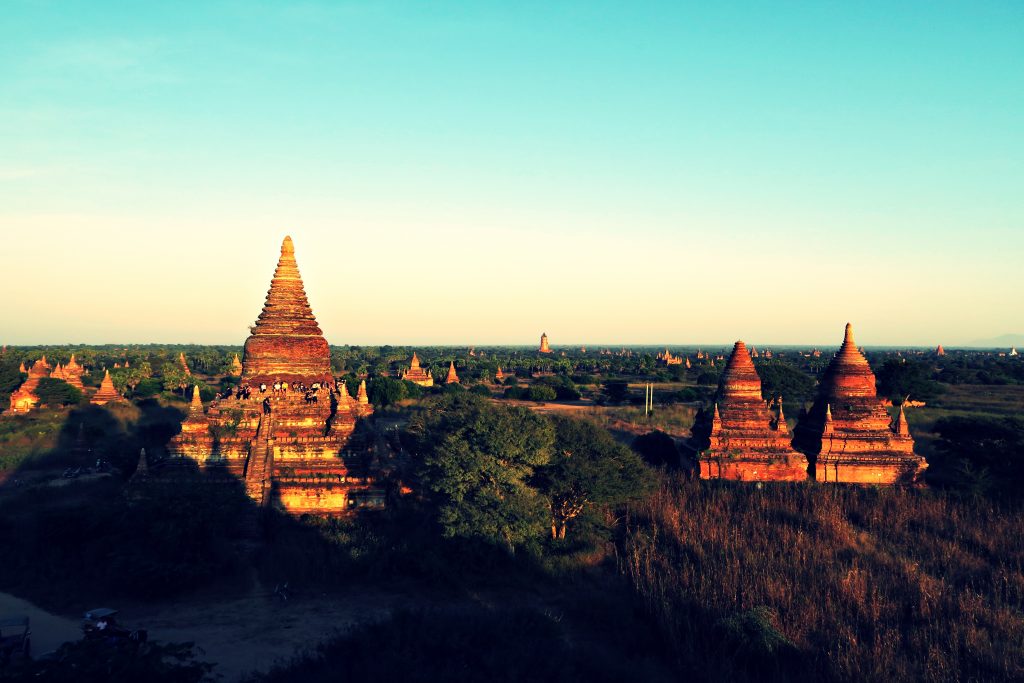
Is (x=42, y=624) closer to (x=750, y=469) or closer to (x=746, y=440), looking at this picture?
(x=750, y=469)

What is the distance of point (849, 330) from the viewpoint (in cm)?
3039

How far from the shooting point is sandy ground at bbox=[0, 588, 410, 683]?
1410 cm

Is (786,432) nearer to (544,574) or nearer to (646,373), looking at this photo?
(544,574)

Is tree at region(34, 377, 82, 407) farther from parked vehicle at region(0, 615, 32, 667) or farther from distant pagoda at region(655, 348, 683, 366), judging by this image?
distant pagoda at region(655, 348, 683, 366)

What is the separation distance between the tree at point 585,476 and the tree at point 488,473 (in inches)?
27.8

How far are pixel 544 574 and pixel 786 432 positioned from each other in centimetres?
1482

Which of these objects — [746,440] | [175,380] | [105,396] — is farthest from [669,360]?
[746,440]

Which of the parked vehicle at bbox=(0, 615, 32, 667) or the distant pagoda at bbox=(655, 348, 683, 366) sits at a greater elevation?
the distant pagoda at bbox=(655, 348, 683, 366)

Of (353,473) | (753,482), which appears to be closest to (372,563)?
(353,473)

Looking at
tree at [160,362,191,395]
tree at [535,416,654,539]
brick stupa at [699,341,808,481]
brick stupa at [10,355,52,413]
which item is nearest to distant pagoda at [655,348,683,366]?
tree at [160,362,191,395]

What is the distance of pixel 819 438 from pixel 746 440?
10.0 feet

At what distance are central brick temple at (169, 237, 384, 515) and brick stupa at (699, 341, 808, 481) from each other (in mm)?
13821

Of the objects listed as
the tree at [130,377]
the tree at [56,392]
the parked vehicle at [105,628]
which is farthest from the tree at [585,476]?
the tree at [130,377]

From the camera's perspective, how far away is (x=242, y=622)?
51.2 ft
